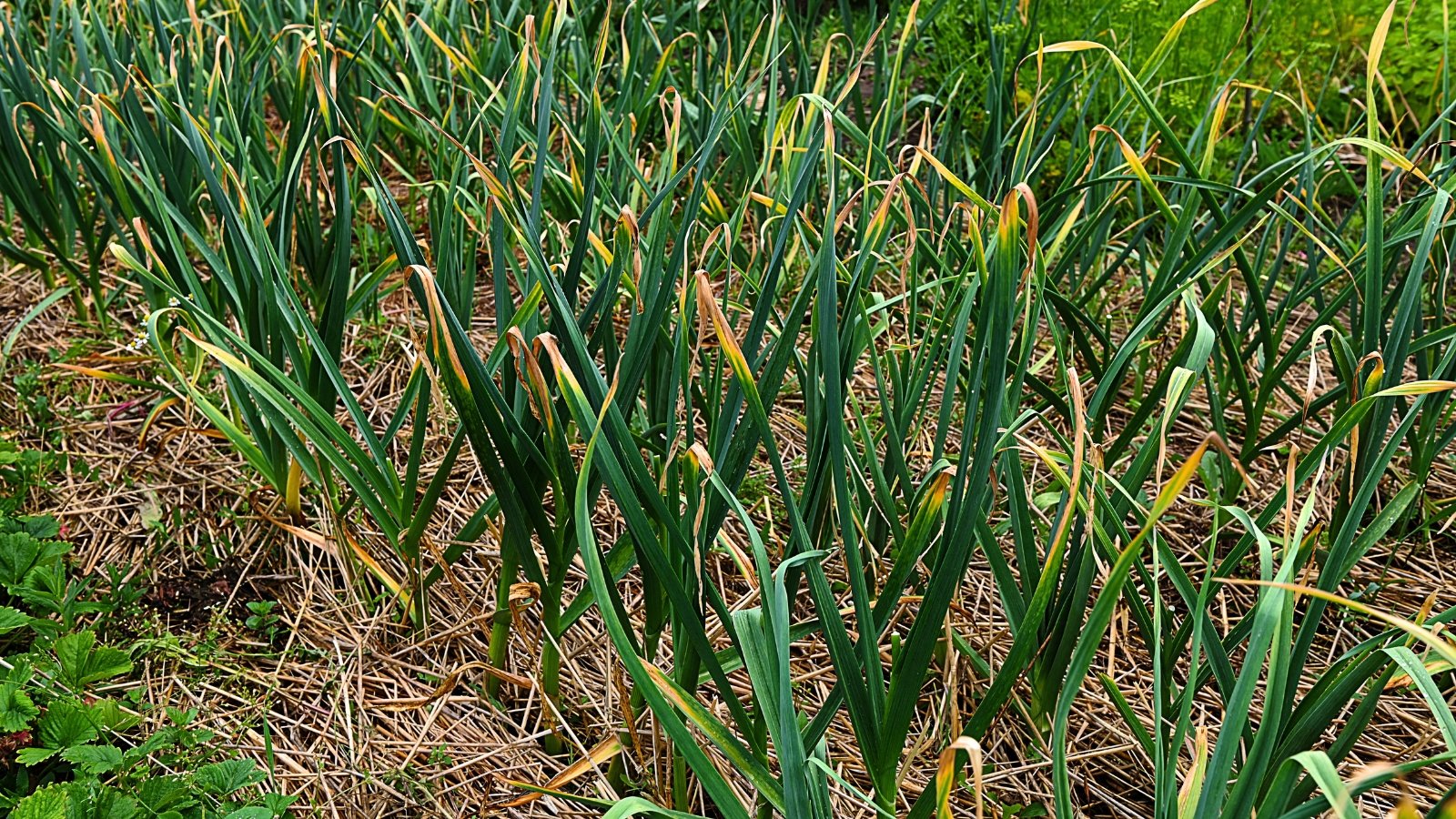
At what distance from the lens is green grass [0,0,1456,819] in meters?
1.00

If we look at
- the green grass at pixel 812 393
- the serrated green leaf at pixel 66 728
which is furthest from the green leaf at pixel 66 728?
the green grass at pixel 812 393

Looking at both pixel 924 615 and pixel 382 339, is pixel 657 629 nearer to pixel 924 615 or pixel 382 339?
pixel 924 615

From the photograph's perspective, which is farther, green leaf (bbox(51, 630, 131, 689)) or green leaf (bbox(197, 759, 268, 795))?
green leaf (bbox(51, 630, 131, 689))

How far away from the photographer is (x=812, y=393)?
110cm

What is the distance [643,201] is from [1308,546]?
1170mm

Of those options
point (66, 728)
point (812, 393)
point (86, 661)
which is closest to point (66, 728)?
point (66, 728)

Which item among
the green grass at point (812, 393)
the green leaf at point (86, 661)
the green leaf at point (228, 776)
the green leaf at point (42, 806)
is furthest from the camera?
the green leaf at point (86, 661)

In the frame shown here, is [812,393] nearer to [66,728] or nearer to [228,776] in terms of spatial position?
[228,776]

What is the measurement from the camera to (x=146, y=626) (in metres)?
1.53

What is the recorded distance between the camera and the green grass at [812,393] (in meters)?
1.00

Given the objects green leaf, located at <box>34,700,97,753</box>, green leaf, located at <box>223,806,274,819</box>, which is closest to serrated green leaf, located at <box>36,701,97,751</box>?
green leaf, located at <box>34,700,97,753</box>

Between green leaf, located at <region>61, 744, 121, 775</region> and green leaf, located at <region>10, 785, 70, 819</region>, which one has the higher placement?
green leaf, located at <region>10, 785, 70, 819</region>

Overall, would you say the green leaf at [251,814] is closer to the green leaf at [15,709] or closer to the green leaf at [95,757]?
the green leaf at [95,757]

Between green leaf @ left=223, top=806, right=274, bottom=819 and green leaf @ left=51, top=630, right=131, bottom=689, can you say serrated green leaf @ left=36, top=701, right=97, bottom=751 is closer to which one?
green leaf @ left=51, top=630, right=131, bottom=689
